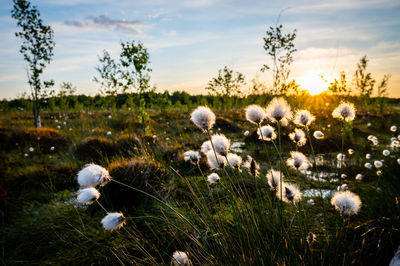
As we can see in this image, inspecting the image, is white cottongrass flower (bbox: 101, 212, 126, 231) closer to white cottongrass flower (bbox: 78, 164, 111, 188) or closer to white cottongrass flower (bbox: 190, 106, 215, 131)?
white cottongrass flower (bbox: 78, 164, 111, 188)

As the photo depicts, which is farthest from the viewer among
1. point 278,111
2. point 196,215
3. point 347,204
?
point 196,215

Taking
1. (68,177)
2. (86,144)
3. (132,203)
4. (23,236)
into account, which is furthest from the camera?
(86,144)

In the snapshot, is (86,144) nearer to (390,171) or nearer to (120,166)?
(120,166)

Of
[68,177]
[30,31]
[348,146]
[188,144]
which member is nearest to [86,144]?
[68,177]

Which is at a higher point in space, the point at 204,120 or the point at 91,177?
the point at 204,120

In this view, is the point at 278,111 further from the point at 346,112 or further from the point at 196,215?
the point at 196,215

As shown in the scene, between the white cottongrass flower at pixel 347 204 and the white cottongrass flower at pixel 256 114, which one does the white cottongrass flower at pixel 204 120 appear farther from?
the white cottongrass flower at pixel 347 204

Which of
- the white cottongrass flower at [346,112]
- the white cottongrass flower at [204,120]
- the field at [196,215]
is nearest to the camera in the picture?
the field at [196,215]

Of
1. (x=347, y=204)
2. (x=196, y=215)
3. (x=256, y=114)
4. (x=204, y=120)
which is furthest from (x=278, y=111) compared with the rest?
(x=196, y=215)

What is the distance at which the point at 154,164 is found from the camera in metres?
3.76

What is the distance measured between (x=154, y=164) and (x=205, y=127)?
7.67 ft

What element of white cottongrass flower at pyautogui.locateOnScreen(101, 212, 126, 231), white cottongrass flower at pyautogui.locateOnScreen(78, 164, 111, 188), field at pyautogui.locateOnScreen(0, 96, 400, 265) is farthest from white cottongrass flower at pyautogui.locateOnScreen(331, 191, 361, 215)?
white cottongrass flower at pyautogui.locateOnScreen(78, 164, 111, 188)

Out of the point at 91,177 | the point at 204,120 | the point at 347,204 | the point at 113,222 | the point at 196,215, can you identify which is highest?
the point at 204,120

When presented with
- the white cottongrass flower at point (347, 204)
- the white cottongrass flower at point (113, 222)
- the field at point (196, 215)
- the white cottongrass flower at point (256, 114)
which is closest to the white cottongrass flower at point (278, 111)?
the white cottongrass flower at point (256, 114)
